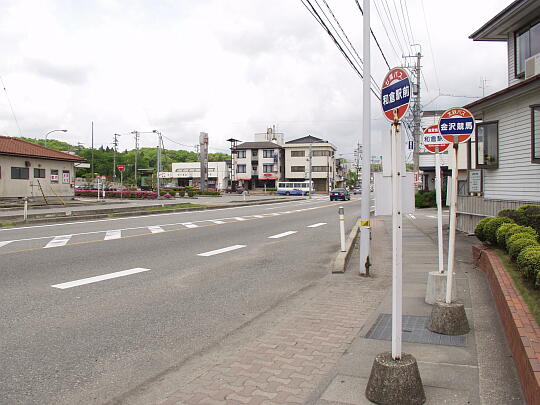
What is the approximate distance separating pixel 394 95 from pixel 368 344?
109 inches

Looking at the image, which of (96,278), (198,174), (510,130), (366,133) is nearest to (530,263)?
(366,133)

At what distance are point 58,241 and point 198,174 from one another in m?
89.8

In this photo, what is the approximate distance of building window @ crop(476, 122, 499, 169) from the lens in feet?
49.1

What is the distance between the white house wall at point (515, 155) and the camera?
13180mm

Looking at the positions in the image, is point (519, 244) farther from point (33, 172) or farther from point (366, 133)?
point (33, 172)

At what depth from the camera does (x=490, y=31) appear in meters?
16.7

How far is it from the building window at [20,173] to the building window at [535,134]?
113ft

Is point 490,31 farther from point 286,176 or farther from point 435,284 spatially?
point 286,176

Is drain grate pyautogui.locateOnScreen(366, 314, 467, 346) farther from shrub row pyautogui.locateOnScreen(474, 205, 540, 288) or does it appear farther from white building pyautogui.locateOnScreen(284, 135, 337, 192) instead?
white building pyautogui.locateOnScreen(284, 135, 337, 192)

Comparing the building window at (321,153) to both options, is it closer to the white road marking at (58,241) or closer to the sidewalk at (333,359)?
the white road marking at (58,241)

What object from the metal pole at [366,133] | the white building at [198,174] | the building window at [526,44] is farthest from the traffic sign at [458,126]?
the white building at [198,174]

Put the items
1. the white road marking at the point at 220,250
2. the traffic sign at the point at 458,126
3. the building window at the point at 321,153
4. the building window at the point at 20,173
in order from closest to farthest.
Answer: the traffic sign at the point at 458,126
the white road marking at the point at 220,250
the building window at the point at 20,173
the building window at the point at 321,153

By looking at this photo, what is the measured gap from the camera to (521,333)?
4074 mm

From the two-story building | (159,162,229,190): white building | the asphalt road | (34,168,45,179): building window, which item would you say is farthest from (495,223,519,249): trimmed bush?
(159,162,229,190): white building
